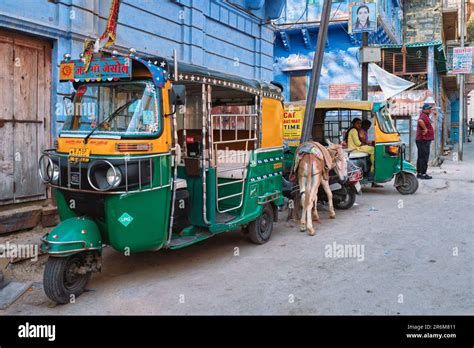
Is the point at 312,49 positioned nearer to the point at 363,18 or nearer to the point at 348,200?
the point at 363,18

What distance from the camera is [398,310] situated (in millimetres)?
4625

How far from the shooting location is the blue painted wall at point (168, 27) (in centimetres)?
757

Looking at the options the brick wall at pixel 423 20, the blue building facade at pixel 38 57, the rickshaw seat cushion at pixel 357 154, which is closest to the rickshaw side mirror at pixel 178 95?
the blue building facade at pixel 38 57

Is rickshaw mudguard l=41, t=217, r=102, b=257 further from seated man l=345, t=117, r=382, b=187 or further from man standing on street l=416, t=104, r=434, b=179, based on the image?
man standing on street l=416, t=104, r=434, b=179

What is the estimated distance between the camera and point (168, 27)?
1071cm

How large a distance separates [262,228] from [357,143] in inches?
187

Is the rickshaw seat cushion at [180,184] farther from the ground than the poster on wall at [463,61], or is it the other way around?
the poster on wall at [463,61]

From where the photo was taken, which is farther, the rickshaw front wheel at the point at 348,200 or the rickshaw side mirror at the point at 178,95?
the rickshaw front wheel at the point at 348,200

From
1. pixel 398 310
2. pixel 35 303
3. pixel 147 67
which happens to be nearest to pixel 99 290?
pixel 35 303

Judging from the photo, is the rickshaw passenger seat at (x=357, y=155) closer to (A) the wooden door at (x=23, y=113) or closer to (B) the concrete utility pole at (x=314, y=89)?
(B) the concrete utility pole at (x=314, y=89)

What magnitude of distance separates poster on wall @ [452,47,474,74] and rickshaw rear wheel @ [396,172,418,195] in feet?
36.0

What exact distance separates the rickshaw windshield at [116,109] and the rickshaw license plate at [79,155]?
0.25 meters

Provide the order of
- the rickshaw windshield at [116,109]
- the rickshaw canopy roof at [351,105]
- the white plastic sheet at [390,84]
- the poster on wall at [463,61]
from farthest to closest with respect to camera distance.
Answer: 1. the poster on wall at [463,61]
2. the white plastic sheet at [390,84]
3. the rickshaw canopy roof at [351,105]
4. the rickshaw windshield at [116,109]

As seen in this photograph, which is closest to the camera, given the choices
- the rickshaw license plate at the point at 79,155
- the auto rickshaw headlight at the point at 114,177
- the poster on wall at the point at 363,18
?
the auto rickshaw headlight at the point at 114,177
